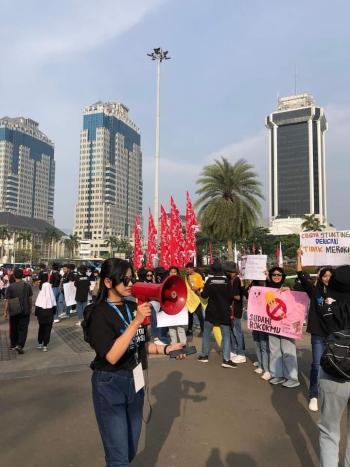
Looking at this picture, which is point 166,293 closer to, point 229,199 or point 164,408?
point 164,408

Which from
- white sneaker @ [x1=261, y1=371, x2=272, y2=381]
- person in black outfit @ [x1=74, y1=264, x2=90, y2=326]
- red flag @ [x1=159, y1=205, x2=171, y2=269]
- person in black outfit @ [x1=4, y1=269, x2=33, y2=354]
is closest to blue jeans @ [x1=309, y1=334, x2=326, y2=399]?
white sneaker @ [x1=261, y1=371, x2=272, y2=381]

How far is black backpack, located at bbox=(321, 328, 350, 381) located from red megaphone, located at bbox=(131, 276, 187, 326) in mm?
1136

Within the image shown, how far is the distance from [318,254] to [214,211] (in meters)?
22.3

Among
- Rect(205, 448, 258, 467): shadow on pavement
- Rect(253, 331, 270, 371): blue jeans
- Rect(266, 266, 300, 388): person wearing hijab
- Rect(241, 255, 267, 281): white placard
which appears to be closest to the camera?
Rect(205, 448, 258, 467): shadow on pavement

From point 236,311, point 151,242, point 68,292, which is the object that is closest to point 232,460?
point 236,311

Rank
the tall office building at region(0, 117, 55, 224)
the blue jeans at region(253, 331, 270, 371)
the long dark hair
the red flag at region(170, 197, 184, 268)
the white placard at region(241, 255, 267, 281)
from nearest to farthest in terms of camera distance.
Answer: the long dark hair, the blue jeans at region(253, 331, 270, 371), the white placard at region(241, 255, 267, 281), the red flag at region(170, 197, 184, 268), the tall office building at region(0, 117, 55, 224)

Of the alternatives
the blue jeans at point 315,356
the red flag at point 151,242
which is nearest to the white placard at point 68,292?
the blue jeans at point 315,356

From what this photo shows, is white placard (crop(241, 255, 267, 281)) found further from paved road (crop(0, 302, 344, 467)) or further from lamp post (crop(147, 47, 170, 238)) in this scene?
lamp post (crop(147, 47, 170, 238))

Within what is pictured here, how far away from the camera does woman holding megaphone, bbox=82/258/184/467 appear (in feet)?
7.84

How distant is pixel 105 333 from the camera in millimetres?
2387

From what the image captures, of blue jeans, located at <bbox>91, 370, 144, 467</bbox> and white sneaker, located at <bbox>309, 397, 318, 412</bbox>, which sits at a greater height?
A: blue jeans, located at <bbox>91, 370, 144, 467</bbox>

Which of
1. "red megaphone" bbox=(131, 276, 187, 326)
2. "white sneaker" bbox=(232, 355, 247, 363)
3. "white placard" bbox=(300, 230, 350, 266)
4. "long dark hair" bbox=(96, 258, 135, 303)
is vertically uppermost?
"white placard" bbox=(300, 230, 350, 266)

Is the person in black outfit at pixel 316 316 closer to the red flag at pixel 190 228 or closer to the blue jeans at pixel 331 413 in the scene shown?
the blue jeans at pixel 331 413

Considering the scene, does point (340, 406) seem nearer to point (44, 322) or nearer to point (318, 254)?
point (318, 254)
